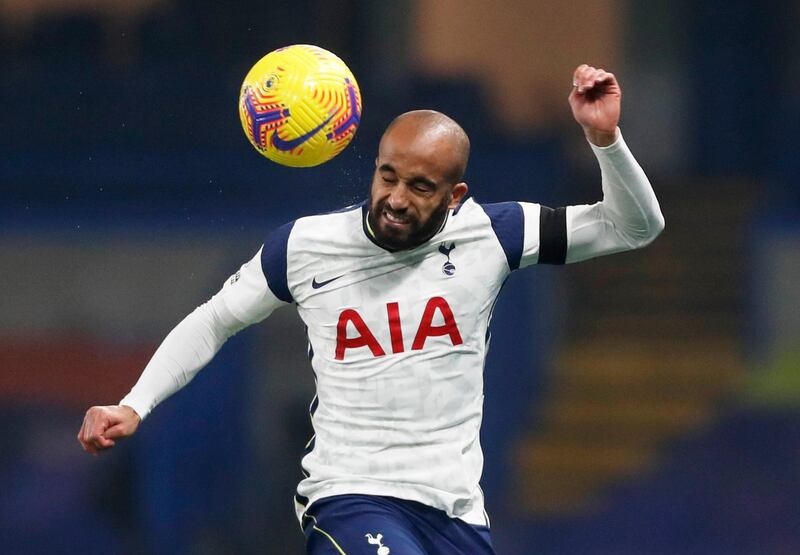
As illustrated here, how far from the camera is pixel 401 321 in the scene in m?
3.85

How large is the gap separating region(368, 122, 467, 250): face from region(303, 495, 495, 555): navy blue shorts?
75cm

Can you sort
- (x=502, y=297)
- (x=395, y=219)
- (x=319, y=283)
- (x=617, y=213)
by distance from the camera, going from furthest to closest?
(x=502, y=297)
(x=319, y=283)
(x=617, y=213)
(x=395, y=219)

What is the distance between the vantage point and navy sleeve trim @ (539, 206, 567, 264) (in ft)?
13.0

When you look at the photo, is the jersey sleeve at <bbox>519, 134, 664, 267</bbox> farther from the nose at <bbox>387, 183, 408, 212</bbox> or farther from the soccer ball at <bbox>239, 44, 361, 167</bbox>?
the soccer ball at <bbox>239, 44, 361, 167</bbox>

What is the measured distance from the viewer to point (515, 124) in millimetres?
6727

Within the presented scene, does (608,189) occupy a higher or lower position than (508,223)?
higher

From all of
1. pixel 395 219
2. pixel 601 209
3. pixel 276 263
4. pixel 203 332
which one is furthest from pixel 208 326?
pixel 601 209

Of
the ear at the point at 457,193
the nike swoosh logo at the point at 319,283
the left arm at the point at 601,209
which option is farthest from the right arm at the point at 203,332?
the left arm at the point at 601,209

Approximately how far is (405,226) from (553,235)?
0.49 metres

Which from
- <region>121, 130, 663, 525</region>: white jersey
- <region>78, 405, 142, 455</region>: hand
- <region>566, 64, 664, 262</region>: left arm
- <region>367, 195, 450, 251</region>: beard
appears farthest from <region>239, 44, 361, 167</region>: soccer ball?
<region>78, 405, 142, 455</region>: hand

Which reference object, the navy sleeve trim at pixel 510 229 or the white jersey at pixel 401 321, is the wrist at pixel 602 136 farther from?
the navy sleeve trim at pixel 510 229

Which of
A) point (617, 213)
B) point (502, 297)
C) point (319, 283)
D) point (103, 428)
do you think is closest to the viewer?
point (103, 428)

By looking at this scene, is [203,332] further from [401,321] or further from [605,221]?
[605,221]

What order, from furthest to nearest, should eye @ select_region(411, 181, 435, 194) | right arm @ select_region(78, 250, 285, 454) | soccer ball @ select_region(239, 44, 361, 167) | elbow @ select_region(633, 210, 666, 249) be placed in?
soccer ball @ select_region(239, 44, 361, 167)
right arm @ select_region(78, 250, 285, 454)
elbow @ select_region(633, 210, 666, 249)
eye @ select_region(411, 181, 435, 194)
